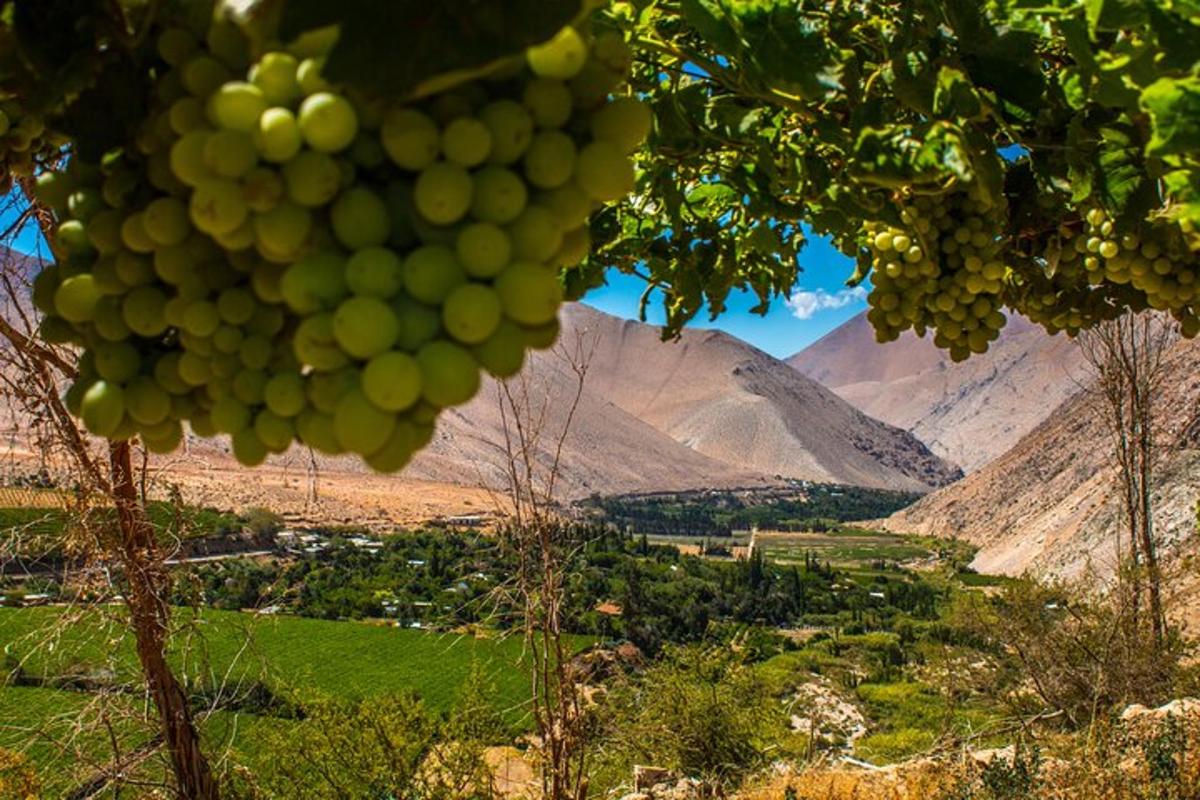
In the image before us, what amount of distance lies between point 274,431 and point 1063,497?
188 ft

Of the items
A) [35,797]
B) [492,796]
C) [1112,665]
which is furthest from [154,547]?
[1112,665]

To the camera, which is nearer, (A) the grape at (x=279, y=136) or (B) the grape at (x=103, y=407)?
(A) the grape at (x=279, y=136)

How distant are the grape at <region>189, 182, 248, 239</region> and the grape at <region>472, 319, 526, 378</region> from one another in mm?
181

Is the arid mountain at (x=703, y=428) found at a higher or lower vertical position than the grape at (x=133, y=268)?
higher

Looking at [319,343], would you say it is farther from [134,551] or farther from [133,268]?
[134,551]

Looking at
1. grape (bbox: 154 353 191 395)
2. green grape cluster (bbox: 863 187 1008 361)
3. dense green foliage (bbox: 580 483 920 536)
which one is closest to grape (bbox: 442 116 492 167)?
grape (bbox: 154 353 191 395)

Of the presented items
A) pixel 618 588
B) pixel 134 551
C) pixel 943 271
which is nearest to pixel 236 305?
pixel 943 271

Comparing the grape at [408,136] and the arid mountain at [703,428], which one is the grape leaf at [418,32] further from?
the arid mountain at [703,428]

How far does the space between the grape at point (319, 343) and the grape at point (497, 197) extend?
0.41 ft

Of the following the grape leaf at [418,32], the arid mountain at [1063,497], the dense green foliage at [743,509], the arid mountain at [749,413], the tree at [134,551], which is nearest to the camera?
the grape leaf at [418,32]

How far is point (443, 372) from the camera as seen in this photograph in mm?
558

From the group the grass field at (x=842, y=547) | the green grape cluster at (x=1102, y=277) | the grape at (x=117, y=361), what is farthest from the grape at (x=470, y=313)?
the grass field at (x=842, y=547)

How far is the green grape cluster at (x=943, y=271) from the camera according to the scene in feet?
5.75

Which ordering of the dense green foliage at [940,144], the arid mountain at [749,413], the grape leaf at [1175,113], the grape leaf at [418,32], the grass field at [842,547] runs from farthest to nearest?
the arid mountain at [749,413]
the grass field at [842,547]
the dense green foliage at [940,144]
the grape leaf at [1175,113]
the grape leaf at [418,32]
